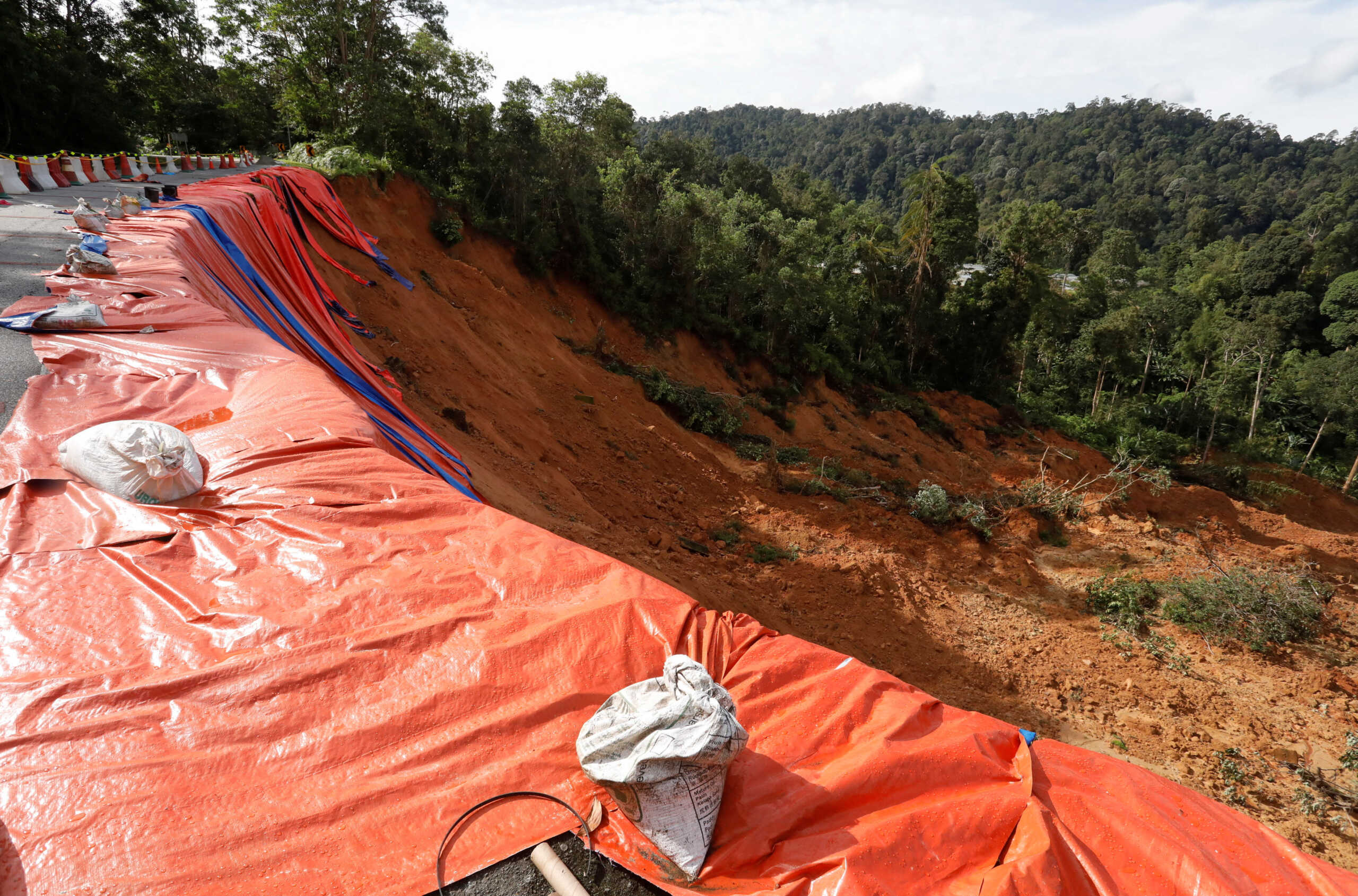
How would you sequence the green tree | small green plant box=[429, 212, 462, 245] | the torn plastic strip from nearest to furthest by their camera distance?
1. the torn plastic strip
2. small green plant box=[429, 212, 462, 245]
3. the green tree

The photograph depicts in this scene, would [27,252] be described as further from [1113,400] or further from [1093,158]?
[1093,158]

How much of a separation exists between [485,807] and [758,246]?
16998 mm

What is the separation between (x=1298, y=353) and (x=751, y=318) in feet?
86.9

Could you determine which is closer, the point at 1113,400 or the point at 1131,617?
the point at 1131,617

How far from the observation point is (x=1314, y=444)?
2244cm

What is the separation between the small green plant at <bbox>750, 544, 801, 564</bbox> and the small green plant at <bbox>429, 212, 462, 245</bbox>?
31.1ft

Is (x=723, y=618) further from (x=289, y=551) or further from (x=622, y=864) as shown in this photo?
(x=289, y=551)

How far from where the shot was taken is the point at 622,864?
6.09ft

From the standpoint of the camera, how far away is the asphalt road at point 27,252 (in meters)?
3.69

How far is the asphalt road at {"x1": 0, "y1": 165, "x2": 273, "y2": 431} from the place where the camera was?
369cm

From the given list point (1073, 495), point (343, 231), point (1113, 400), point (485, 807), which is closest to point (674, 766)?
point (485, 807)

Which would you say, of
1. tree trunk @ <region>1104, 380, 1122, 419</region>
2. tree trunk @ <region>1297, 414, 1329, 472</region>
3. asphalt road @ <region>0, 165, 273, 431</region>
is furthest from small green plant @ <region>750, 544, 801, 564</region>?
tree trunk @ <region>1297, 414, 1329, 472</region>

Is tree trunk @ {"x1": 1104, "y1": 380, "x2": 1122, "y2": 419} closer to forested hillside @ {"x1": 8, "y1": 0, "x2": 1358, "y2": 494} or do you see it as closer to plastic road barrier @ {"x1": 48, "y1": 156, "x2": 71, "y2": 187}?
forested hillside @ {"x1": 8, "y1": 0, "x2": 1358, "y2": 494}

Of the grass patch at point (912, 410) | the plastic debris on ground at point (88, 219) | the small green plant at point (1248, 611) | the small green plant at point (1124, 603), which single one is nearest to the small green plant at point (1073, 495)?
the small green plant at point (1124, 603)
